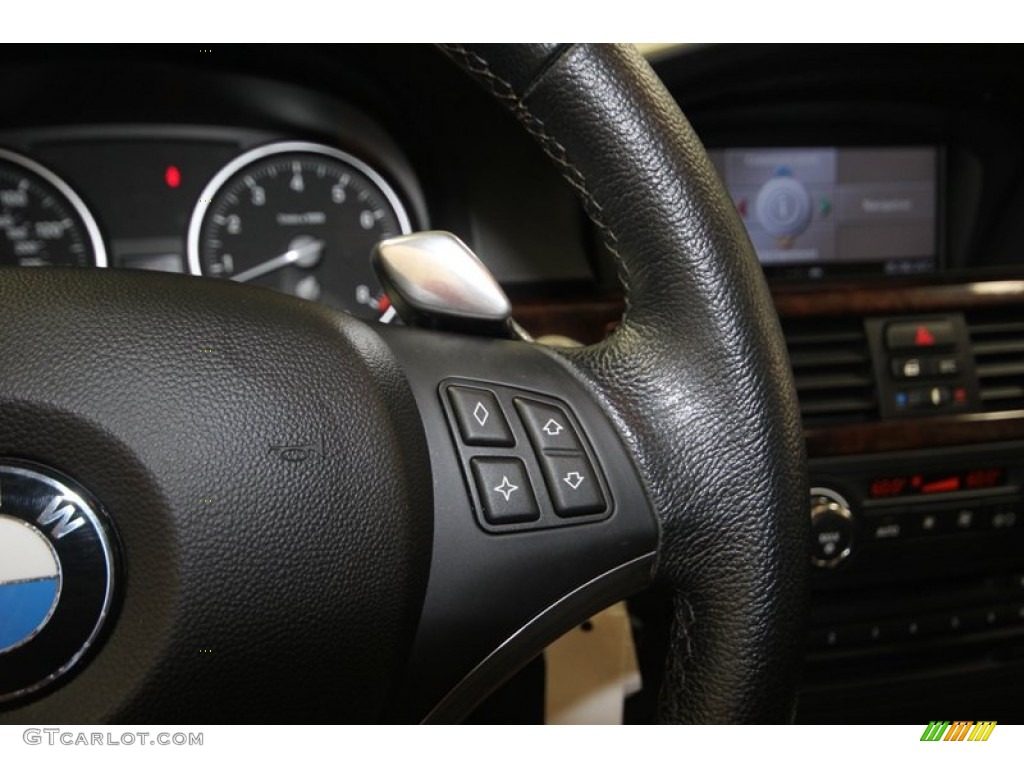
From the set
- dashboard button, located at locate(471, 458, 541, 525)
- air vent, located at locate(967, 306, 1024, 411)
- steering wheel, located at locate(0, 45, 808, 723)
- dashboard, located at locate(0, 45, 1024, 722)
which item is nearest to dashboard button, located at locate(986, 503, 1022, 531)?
dashboard, located at locate(0, 45, 1024, 722)

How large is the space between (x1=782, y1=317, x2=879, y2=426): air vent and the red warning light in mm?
728

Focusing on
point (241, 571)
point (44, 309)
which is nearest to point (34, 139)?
point (44, 309)

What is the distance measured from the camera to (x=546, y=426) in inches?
18.0

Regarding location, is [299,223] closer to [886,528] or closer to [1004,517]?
[886,528]

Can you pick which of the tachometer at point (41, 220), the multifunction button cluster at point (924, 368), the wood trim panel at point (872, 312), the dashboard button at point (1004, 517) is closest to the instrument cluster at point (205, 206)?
the tachometer at point (41, 220)

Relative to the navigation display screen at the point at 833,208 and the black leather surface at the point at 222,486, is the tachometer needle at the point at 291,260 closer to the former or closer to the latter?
the navigation display screen at the point at 833,208

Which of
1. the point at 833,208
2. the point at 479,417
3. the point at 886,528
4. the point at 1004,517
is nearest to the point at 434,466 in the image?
the point at 479,417

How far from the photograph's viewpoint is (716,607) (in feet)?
1.49

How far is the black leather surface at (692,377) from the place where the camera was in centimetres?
45

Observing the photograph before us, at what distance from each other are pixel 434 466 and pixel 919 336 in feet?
2.27

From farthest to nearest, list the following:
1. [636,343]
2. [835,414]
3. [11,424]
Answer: [835,414]
[636,343]
[11,424]

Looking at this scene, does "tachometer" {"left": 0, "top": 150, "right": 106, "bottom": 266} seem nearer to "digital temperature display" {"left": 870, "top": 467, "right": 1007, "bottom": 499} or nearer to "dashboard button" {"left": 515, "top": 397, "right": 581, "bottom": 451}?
"dashboard button" {"left": 515, "top": 397, "right": 581, "bottom": 451}

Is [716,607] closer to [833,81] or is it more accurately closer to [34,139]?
[833,81]

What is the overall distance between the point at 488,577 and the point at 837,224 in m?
0.87
